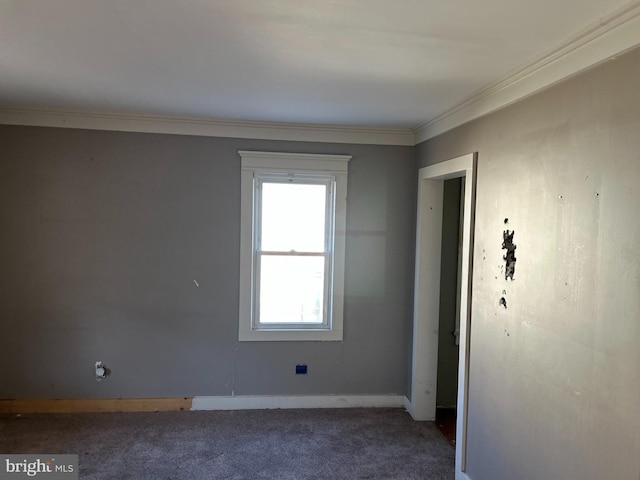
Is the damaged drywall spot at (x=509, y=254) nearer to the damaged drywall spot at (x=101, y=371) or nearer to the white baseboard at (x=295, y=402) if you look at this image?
the white baseboard at (x=295, y=402)

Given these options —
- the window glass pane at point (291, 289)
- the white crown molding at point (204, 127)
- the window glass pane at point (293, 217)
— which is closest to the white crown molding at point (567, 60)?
the white crown molding at point (204, 127)

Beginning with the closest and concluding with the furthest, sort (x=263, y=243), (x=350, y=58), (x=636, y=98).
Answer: (x=636, y=98)
(x=350, y=58)
(x=263, y=243)

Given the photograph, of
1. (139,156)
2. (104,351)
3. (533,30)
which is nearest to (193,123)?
(139,156)

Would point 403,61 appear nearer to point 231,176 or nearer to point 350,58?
point 350,58

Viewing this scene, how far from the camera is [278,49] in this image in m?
2.11

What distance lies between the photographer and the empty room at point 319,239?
1777 mm

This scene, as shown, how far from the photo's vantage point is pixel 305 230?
4.00 metres

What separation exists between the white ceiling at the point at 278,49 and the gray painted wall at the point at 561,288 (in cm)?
35

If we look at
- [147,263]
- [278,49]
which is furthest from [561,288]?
[147,263]

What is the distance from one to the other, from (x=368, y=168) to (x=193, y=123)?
1.61 meters

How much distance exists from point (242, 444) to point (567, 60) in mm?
3254

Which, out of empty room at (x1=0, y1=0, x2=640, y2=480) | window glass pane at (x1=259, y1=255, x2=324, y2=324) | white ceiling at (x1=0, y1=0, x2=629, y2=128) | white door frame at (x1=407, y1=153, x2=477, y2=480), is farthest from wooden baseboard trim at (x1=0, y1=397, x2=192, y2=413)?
white ceiling at (x1=0, y1=0, x2=629, y2=128)

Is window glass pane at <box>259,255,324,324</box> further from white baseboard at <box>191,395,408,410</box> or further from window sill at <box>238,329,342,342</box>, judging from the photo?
white baseboard at <box>191,395,408,410</box>

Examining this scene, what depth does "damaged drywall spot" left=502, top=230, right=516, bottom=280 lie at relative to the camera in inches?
93.2
